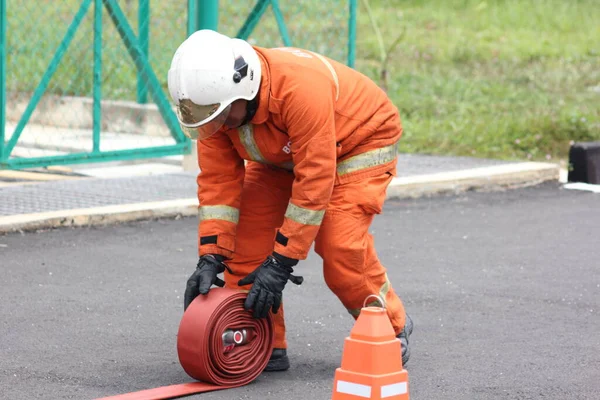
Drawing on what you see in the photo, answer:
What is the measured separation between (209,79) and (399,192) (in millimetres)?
5053

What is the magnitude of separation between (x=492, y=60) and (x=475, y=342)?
38.8 ft

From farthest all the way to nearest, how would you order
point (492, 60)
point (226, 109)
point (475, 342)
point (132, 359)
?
point (492, 60) → point (475, 342) → point (132, 359) → point (226, 109)

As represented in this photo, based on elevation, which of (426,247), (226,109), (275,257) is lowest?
(426,247)

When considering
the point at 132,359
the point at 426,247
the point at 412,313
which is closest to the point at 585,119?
the point at 426,247

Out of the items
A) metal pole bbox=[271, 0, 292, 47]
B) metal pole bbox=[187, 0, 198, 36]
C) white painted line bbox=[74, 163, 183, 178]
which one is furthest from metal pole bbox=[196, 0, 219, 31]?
white painted line bbox=[74, 163, 183, 178]

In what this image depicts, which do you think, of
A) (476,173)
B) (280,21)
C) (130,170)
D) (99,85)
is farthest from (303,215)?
(280,21)

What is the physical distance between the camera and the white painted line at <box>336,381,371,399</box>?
377 cm

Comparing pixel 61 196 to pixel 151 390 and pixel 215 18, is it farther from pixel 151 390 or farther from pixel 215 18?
pixel 151 390

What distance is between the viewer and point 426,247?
750 cm

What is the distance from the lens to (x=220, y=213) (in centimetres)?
469

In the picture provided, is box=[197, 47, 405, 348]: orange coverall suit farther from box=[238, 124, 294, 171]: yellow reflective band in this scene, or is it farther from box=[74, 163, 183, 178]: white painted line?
box=[74, 163, 183, 178]: white painted line

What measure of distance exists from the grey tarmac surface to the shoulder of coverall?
1079mm

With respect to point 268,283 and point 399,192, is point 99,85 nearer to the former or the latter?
point 399,192

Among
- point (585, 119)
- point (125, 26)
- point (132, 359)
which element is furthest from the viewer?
point (585, 119)
